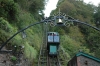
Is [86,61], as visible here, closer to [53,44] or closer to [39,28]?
[53,44]

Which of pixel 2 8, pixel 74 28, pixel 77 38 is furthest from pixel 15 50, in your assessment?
pixel 74 28

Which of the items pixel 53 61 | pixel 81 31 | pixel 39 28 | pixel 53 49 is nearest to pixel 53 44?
pixel 53 49

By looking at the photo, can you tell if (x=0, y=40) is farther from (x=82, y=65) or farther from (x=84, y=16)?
(x=84, y=16)

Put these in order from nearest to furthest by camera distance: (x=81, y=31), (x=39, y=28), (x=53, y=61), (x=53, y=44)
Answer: (x=53, y=61) → (x=53, y=44) → (x=39, y=28) → (x=81, y=31)

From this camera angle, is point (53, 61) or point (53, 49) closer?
point (53, 61)

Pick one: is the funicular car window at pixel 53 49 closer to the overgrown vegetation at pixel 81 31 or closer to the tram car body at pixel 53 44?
the tram car body at pixel 53 44

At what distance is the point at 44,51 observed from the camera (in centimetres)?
2623

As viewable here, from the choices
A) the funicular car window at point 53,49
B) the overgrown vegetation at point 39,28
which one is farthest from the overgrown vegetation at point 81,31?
the funicular car window at point 53,49

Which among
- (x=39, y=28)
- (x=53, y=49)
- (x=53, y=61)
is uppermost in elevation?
(x=39, y=28)

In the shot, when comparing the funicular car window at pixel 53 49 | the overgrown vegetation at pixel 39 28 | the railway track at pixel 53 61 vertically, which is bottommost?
the railway track at pixel 53 61

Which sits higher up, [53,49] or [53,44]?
[53,44]

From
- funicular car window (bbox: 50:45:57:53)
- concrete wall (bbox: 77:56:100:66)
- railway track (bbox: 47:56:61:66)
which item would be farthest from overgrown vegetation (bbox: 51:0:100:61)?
concrete wall (bbox: 77:56:100:66)

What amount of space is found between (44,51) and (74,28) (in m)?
14.0

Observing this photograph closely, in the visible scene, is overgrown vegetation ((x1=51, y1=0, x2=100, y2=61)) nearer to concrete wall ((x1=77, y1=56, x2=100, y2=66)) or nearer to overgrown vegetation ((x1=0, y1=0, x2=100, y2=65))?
overgrown vegetation ((x1=0, y1=0, x2=100, y2=65))
